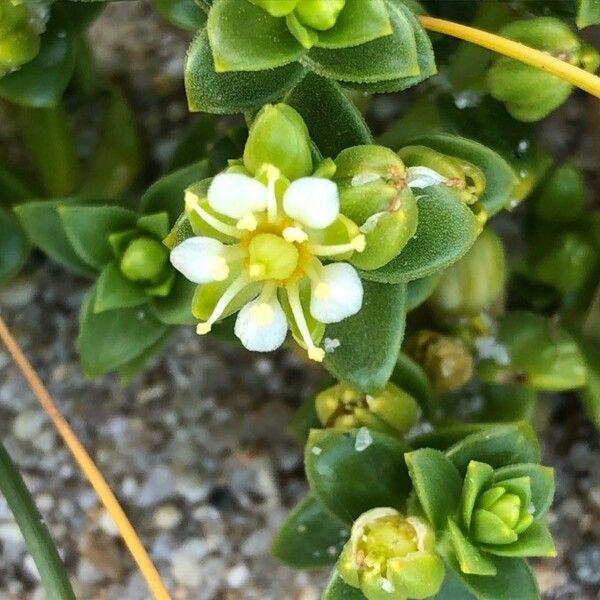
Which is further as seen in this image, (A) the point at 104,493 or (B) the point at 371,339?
(A) the point at 104,493

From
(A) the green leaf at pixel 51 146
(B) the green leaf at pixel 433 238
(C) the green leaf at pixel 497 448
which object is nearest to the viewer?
(B) the green leaf at pixel 433 238

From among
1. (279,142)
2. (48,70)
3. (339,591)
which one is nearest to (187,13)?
(48,70)

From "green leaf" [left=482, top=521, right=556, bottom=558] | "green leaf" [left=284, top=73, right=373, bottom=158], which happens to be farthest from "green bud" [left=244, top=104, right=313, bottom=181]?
"green leaf" [left=482, top=521, right=556, bottom=558]

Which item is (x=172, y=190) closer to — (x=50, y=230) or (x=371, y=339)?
(x=50, y=230)

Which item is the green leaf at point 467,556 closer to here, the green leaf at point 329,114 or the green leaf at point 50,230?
the green leaf at point 329,114

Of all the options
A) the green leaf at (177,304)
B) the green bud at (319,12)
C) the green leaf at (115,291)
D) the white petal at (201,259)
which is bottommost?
the green leaf at (177,304)

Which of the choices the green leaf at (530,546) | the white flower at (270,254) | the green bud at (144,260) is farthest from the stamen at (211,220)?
the green leaf at (530,546)

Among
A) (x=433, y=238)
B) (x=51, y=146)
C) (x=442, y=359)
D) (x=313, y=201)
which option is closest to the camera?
(x=313, y=201)

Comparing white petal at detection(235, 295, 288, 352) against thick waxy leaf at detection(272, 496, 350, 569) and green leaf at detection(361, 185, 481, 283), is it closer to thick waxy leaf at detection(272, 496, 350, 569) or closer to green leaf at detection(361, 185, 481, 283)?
green leaf at detection(361, 185, 481, 283)
